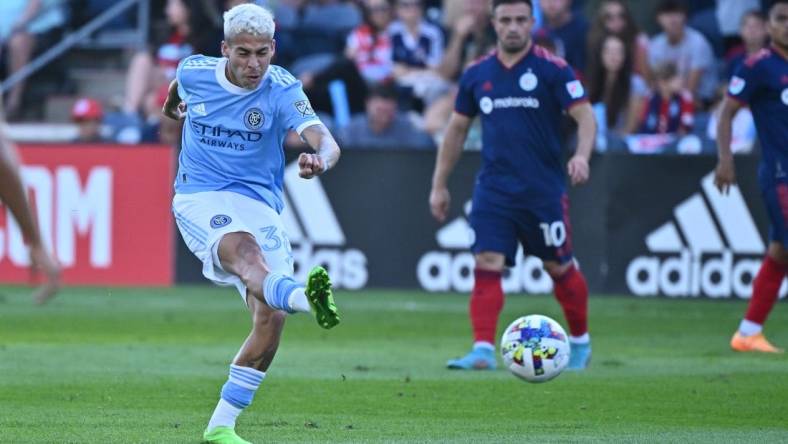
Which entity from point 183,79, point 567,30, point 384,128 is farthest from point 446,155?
point 567,30

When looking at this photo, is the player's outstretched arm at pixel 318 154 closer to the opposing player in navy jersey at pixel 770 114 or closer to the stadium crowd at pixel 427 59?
the opposing player in navy jersey at pixel 770 114

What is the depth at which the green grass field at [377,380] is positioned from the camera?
26.9ft

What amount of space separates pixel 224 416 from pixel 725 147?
560cm

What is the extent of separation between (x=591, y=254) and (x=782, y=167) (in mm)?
4831

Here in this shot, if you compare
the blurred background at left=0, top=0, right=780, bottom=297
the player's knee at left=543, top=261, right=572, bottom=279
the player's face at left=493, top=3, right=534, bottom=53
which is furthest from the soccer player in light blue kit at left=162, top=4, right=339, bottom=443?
the blurred background at left=0, top=0, right=780, bottom=297

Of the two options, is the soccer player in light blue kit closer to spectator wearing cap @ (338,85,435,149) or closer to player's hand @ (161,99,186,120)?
player's hand @ (161,99,186,120)

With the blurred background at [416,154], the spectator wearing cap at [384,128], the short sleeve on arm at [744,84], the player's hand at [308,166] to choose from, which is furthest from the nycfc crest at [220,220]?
the spectator wearing cap at [384,128]

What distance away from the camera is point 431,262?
16953mm

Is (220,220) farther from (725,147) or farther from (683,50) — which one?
(683,50)

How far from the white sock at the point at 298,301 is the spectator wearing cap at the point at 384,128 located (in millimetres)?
11015

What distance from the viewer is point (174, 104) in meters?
8.45

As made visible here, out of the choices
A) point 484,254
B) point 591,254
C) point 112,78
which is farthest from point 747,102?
point 112,78

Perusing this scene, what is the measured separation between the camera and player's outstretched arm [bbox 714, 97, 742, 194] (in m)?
11.8

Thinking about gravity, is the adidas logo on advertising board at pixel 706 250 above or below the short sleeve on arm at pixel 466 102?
below
